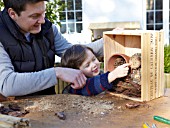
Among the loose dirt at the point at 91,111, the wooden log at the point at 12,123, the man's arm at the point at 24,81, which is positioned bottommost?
the loose dirt at the point at 91,111

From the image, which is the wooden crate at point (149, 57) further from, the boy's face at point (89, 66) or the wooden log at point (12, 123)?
the wooden log at point (12, 123)

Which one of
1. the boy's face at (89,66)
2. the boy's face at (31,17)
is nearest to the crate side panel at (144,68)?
the boy's face at (89,66)

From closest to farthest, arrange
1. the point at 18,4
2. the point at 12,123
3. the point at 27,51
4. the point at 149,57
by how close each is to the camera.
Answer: the point at 12,123 < the point at 149,57 < the point at 18,4 < the point at 27,51

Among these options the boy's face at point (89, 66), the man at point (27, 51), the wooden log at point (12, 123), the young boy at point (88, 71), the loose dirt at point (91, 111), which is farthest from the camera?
the boy's face at point (89, 66)

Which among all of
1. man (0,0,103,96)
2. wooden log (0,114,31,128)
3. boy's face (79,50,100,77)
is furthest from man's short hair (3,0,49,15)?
wooden log (0,114,31,128)

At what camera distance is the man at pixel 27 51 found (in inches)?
70.3

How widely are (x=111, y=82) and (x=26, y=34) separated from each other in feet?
2.03

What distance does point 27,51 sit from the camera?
2049 mm

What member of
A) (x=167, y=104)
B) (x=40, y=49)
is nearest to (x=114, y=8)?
(x=40, y=49)

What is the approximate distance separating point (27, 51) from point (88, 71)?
0.39 metres

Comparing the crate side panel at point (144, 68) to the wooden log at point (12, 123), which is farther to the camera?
the crate side panel at point (144, 68)

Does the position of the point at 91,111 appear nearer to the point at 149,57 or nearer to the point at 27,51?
the point at 149,57

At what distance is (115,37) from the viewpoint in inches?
77.7

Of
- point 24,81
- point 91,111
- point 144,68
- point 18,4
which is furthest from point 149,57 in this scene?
point 18,4
